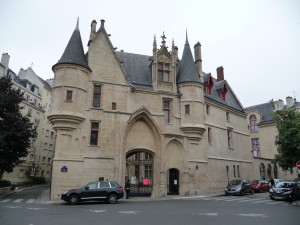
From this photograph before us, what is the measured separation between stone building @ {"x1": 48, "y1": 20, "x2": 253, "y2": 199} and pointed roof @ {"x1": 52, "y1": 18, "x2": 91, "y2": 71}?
8 centimetres

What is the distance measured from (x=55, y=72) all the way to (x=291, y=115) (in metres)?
19.9

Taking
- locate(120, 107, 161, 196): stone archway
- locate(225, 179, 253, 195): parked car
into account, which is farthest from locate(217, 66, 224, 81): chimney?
locate(120, 107, 161, 196): stone archway

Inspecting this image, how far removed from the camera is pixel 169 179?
2362cm

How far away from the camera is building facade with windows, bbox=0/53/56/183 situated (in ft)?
140

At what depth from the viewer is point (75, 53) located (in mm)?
21453

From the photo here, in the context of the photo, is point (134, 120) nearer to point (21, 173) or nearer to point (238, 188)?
point (238, 188)

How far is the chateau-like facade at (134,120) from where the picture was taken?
19.9 m

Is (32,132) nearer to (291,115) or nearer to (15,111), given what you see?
(15,111)

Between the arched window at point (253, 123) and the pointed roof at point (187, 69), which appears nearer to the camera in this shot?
the pointed roof at point (187, 69)

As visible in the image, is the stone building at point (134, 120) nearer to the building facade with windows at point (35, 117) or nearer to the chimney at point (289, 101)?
the chimney at point (289, 101)

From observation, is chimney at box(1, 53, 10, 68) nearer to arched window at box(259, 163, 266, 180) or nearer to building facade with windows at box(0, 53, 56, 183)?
building facade with windows at box(0, 53, 56, 183)

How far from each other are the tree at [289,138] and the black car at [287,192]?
281cm

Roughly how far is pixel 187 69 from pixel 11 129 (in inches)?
633

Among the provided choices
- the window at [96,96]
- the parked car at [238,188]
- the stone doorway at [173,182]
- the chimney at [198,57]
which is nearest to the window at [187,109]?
the chimney at [198,57]
